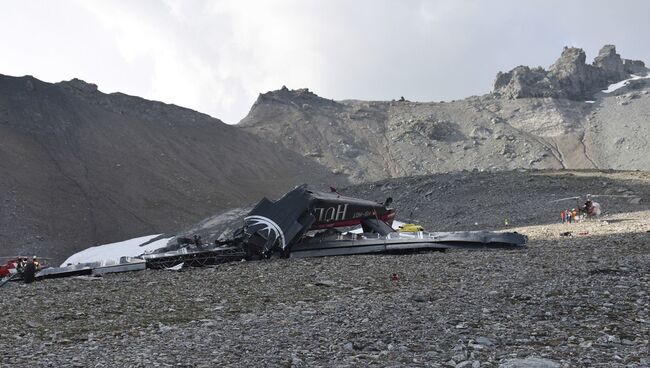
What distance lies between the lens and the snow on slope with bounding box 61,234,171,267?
1891 inches

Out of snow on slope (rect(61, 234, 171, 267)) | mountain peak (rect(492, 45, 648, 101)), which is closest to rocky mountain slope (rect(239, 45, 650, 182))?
mountain peak (rect(492, 45, 648, 101))

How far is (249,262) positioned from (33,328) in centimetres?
1060

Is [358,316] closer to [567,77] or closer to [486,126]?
[486,126]

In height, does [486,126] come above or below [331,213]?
above

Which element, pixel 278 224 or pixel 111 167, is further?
pixel 111 167

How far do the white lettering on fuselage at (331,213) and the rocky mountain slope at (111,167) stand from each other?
39133mm

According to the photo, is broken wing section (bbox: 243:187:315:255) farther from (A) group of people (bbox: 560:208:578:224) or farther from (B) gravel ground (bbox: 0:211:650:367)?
(A) group of people (bbox: 560:208:578:224)

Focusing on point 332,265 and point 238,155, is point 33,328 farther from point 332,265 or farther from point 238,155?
point 238,155

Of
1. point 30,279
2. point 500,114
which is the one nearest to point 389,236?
point 30,279

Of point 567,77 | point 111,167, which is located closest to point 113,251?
point 111,167

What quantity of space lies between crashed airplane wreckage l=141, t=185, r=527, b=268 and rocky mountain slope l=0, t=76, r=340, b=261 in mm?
37898

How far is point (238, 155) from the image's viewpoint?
87.7 m

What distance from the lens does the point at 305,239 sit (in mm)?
23453

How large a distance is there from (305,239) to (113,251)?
32.2 meters
